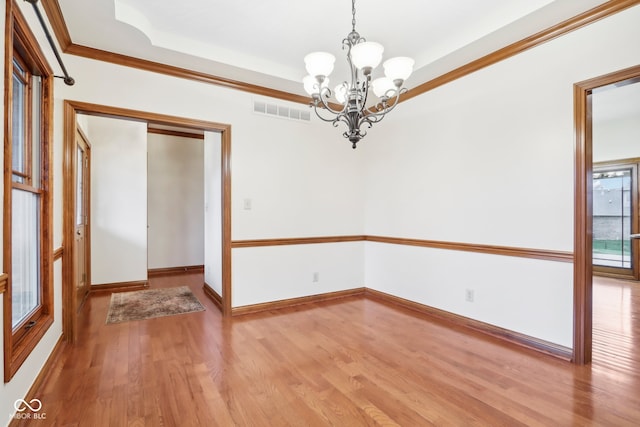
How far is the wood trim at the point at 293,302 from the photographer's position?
3559 mm

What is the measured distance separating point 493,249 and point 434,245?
2.09ft

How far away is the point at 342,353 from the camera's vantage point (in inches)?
101

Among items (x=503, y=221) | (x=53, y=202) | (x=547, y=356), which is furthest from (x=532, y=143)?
(x=53, y=202)

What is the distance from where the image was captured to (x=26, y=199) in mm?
1990

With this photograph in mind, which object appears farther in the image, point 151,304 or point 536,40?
point 151,304

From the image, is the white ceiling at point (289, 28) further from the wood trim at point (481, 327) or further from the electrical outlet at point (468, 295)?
the wood trim at point (481, 327)

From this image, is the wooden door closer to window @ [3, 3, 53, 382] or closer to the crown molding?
the crown molding

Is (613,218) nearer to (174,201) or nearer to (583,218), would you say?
(583,218)

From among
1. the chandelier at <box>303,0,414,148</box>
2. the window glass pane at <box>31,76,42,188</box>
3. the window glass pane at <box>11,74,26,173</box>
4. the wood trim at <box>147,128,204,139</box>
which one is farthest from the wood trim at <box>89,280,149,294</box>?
the chandelier at <box>303,0,414,148</box>

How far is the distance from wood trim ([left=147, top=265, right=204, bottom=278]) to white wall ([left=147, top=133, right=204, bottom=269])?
2.4 inches

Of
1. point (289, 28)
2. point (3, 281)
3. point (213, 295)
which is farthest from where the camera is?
point (213, 295)

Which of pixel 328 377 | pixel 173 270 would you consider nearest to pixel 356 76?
pixel 328 377

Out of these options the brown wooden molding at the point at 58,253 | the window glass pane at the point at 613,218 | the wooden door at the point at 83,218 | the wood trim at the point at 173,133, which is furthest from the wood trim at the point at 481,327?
the wood trim at the point at 173,133

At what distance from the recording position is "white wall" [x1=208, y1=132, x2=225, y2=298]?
12.8 feet
